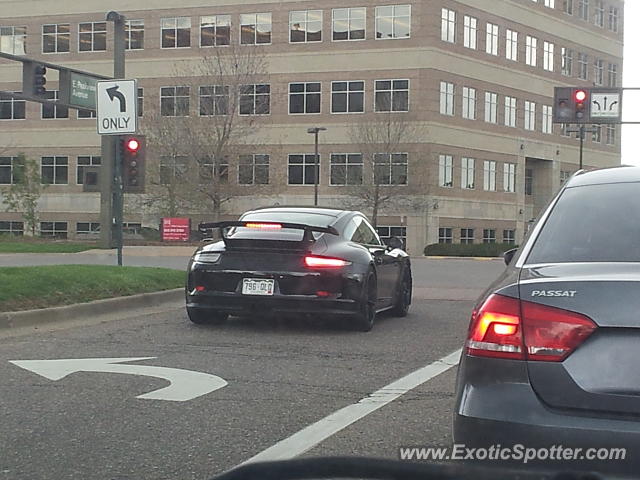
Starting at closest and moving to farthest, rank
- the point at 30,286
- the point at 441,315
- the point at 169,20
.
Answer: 1. the point at 30,286
2. the point at 441,315
3. the point at 169,20

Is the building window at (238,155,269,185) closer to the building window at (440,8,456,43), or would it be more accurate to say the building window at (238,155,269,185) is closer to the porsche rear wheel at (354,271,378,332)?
the building window at (440,8,456,43)

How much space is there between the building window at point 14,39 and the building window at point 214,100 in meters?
17.3

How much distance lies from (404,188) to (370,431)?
1724 inches

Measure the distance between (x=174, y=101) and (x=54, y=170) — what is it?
11695 mm

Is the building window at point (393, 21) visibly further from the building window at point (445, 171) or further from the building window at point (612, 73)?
the building window at point (612, 73)

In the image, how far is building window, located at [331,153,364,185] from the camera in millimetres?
50406

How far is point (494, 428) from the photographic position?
3.25 metres

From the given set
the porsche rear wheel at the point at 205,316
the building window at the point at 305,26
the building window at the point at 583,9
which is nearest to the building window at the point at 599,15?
the building window at the point at 583,9

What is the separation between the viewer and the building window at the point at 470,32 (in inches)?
2068

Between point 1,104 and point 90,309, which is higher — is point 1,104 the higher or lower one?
the higher one

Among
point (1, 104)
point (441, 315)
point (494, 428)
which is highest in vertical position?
point (1, 104)

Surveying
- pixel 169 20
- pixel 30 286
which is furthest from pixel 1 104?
pixel 30 286

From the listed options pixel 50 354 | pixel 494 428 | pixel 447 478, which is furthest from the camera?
pixel 50 354

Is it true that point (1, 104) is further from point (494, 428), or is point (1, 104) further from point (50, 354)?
point (494, 428)
